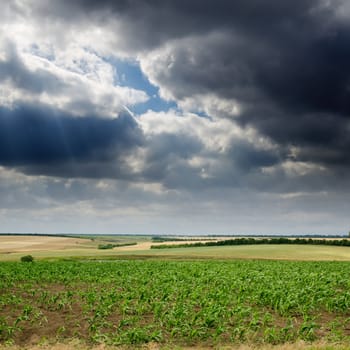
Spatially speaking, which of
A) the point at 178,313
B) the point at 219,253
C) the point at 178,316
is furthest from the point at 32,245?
the point at 178,316

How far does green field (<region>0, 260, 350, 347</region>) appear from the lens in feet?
49.5

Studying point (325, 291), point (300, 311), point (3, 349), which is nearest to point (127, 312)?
point (3, 349)

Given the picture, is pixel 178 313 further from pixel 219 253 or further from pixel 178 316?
pixel 219 253

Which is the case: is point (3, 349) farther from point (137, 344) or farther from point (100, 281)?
point (100, 281)

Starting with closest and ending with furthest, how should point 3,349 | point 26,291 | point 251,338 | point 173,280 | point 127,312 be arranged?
point 3,349, point 251,338, point 127,312, point 26,291, point 173,280

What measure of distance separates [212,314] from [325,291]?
8139 mm

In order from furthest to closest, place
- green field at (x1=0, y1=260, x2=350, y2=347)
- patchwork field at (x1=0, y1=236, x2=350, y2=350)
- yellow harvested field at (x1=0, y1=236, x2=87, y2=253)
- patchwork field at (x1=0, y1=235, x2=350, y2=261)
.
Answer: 1. yellow harvested field at (x1=0, y1=236, x2=87, y2=253)
2. patchwork field at (x1=0, y1=235, x2=350, y2=261)
3. green field at (x1=0, y1=260, x2=350, y2=347)
4. patchwork field at (x1=0, y1=236, x2=350, y2=350)

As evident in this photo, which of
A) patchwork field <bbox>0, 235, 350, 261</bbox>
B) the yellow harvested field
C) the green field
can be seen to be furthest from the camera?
the yellow harvested field

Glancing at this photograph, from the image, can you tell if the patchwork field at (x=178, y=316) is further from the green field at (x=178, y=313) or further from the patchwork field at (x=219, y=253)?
the patchwork field at (x=219, y=253)

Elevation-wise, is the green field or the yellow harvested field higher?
the green field

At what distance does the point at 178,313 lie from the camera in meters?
16.9

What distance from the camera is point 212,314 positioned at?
55.3 feet

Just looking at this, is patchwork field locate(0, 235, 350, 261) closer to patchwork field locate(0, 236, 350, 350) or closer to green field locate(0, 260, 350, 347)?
green field locate(0, 260, 350, 347)

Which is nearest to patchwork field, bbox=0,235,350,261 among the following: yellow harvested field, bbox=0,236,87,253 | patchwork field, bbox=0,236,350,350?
yellow harvested field, bbox=0,236,87,253
